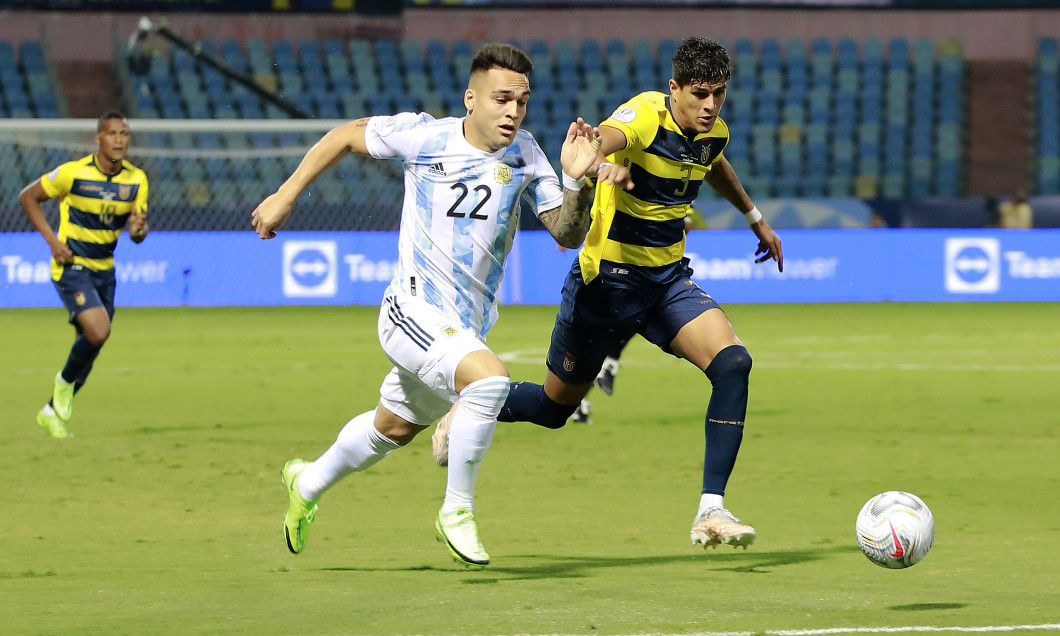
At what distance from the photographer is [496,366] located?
18.2 ft

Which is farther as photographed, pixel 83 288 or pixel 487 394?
pixel 83 288

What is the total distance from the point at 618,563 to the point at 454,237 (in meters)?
1.47

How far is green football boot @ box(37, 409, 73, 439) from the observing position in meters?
10.2

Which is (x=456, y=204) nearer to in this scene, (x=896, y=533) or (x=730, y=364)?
(x=730, y=364)

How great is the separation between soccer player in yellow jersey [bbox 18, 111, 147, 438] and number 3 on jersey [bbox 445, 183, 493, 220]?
551 centimetres

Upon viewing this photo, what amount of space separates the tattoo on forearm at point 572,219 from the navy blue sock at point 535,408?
1750 millimetres

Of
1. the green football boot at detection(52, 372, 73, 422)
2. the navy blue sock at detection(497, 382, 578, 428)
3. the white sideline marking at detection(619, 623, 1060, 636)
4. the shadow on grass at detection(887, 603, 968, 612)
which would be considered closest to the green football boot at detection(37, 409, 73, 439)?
the green football boot at detection(52, 372, 73, 422)

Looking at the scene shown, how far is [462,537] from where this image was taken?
5406 millimetres

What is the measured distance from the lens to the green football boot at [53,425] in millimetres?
10156

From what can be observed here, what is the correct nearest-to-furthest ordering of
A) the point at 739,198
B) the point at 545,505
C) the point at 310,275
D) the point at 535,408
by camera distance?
the point at 739,198 → the point at 535,408 → the point at 545,505 → the point at 310,275

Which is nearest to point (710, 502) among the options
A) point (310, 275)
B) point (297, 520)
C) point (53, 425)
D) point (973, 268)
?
point (297, 520)

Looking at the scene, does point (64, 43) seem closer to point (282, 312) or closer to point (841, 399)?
point (282, 312)

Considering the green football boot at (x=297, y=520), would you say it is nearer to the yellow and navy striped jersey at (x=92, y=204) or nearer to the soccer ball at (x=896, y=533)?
the soccer ball at (x=896, y=533)

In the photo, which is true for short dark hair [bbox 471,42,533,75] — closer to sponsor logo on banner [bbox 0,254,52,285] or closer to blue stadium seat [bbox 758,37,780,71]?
sponsor logo on banner [bbox 0,254,52,285]
